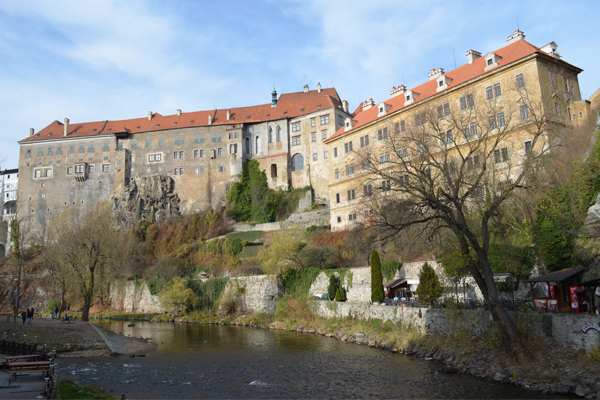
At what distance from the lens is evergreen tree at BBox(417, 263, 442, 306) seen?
20984 millimetres

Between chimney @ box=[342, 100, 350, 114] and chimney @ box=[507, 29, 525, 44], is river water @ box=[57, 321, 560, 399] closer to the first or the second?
chimney @ box=[507, 29, 525, 44]

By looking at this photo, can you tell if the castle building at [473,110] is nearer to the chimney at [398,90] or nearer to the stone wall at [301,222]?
→ the chimney at [398,90]

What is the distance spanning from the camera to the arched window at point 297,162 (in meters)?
57.4

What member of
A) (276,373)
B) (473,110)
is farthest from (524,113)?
(276,373)

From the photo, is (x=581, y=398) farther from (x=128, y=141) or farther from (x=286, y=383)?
(x=128, y=141)

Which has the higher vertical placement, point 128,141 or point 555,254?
point 128,141

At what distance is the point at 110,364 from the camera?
19.0 metres

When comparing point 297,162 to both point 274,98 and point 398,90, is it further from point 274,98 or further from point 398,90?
point 398,90

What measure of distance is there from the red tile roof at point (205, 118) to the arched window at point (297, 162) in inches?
239

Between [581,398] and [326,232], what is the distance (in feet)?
104

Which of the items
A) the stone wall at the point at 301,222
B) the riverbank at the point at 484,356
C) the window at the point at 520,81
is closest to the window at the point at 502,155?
the window at the point at 520,81

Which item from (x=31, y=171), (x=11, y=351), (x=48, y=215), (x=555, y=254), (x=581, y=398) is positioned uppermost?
(x=31, y=171)

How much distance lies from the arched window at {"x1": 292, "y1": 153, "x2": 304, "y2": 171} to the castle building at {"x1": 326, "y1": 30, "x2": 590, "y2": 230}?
11.9 m

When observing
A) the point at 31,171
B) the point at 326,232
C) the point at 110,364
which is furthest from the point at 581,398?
the point at 31,171
